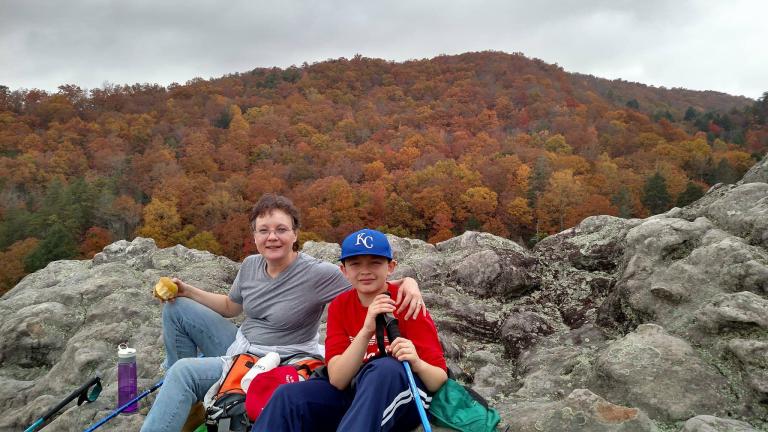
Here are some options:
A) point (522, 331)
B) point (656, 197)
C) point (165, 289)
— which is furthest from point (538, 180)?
point (165, 289)

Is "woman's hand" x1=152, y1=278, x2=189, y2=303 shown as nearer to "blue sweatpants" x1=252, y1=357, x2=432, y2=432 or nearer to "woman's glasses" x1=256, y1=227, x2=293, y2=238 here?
"woman's glasses" x1=256, y1=227, x2=293, y2=238

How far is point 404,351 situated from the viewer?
2.75m

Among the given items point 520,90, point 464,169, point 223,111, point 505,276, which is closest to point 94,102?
point 223,111

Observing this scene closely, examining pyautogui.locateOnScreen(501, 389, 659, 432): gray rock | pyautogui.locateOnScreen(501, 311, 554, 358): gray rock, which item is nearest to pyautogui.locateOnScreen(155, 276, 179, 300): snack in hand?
pyautogui.locateOnScreen(501, 389, 659, 432): gray rock

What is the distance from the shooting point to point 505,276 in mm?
6051

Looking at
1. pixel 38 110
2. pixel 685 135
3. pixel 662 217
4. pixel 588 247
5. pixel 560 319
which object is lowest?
pixel 560 319

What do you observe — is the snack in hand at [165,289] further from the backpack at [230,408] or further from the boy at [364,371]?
the boy at [364,371]

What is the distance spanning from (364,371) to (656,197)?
50.1 metres

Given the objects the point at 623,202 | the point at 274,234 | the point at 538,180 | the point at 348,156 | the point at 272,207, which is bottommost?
the point at 623,202

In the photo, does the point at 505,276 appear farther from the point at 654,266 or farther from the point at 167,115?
the point at 167,115

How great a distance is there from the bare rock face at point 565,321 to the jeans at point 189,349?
0.68 meters

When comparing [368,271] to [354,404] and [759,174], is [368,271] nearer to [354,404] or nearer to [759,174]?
[354,404]

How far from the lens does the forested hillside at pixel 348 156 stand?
48.4m

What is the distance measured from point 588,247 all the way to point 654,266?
60.1 inches
